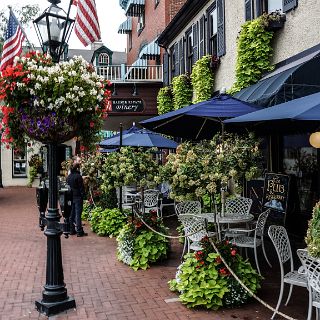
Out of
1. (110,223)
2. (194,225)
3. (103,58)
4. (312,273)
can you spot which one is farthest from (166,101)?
(312,273)

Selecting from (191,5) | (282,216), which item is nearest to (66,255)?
(282,216)

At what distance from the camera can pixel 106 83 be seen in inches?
228

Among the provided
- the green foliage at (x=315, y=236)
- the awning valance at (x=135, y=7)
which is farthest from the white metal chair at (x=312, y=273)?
the awning valance at (x=135, y=7)

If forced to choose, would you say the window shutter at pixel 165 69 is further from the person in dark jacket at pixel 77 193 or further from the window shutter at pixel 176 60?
the person in dark jacket at pixel 77 193

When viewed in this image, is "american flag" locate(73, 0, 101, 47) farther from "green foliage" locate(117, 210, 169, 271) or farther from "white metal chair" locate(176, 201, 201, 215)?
"white metal chair" locate(176, 201, 201, 215)

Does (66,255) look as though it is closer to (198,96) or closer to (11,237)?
(11,237)

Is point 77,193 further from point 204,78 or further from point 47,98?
point 204,78

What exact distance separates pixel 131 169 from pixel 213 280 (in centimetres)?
325

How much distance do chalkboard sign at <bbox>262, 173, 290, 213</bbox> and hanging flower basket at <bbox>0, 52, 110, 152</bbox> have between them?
4443 mm

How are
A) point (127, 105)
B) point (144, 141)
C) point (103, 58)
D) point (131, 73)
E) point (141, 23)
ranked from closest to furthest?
point (144, 141) < point (127, 105) < point (131, 73) < point (103, 58) < point (141, 23)

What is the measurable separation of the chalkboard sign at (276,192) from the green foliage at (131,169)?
240 centimetres

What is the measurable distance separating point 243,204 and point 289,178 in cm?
104

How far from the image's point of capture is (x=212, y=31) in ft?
44.7

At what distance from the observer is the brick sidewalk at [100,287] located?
515 centimetres
